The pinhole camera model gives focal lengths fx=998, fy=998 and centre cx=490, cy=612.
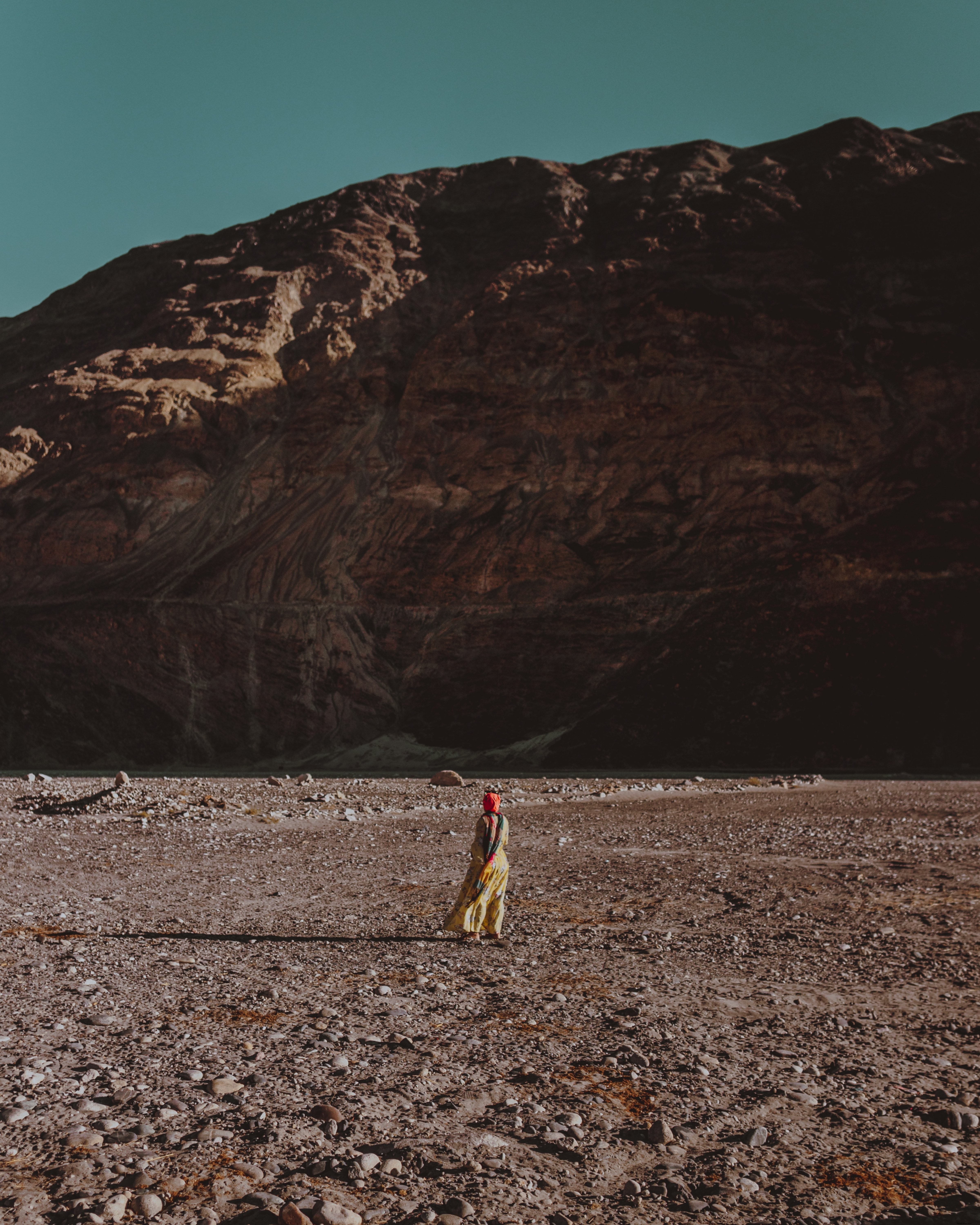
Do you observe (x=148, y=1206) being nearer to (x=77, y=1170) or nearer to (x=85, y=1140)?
(x=77, y=1170)

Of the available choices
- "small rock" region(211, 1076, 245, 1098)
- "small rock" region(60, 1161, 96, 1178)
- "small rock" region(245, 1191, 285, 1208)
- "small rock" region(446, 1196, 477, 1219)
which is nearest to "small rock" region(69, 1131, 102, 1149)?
"small rock" region(60, 1161, 96, 1178)

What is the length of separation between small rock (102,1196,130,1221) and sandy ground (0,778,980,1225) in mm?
13

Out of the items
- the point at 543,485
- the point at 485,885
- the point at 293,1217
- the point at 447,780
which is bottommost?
the point at 447,780

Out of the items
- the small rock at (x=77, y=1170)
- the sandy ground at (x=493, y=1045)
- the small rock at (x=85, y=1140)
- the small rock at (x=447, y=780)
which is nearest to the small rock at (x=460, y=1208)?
the sandy ground at (x=493, y=1045)

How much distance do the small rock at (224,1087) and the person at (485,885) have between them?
396cm

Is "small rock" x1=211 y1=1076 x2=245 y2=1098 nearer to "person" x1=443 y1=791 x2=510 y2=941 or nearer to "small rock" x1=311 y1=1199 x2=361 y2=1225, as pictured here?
"small rock" x1=311 y1=1199 x2=361 y2=1225

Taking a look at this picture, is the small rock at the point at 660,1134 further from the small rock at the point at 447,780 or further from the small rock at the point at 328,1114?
the small rock at the point at 447,780

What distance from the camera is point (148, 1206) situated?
3.90 metres

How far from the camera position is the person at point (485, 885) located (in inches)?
360

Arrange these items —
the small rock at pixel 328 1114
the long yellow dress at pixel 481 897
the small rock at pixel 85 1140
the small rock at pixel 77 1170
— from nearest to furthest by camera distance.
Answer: the small rock at pixel 77 1170 → the small rock at pixel 85 1140 → the small rock at pixel 328 1114 → the long yellow dress at pixel 481 897

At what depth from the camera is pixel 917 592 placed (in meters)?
41.7

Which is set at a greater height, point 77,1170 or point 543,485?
point 543,485

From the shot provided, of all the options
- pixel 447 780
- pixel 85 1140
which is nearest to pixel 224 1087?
pixel 85 1140

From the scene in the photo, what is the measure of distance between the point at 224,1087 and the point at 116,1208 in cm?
135
